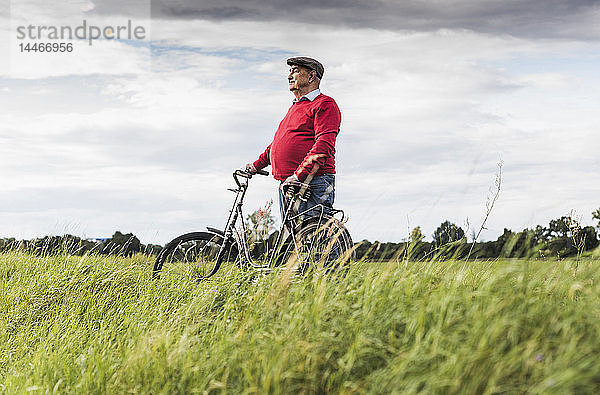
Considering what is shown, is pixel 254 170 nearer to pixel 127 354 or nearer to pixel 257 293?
pixel 257 293

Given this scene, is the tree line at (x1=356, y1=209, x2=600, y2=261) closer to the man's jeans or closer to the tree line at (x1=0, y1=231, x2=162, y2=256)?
the man's jeans

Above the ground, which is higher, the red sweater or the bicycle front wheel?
the red sweater

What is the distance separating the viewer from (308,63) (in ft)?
21.6

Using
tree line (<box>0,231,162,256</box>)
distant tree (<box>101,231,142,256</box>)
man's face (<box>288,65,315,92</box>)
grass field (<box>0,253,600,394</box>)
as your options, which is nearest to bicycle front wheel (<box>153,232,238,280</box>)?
grass field (<box>0,253,600,394</box>)

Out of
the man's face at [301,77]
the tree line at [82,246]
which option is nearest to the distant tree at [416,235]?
the man's face at [301,77]

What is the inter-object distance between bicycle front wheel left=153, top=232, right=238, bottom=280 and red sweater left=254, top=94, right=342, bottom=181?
1089mm

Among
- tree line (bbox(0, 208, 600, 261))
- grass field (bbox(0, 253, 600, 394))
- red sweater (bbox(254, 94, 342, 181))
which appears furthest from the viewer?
red sweater (bbox(254, 94, 342, 181))

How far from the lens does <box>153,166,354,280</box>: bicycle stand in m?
5.67

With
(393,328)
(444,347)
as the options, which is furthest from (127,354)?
(444,347)

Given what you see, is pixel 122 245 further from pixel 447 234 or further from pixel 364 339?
pixel 364 339

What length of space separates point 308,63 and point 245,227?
6.44 ft

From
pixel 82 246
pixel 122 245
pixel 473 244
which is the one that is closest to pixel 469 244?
pixel 473 244

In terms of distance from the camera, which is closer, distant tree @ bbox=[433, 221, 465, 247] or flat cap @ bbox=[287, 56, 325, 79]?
distant tree @ bbox=[433, 221, 465, 247]

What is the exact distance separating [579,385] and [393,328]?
3.61ft
